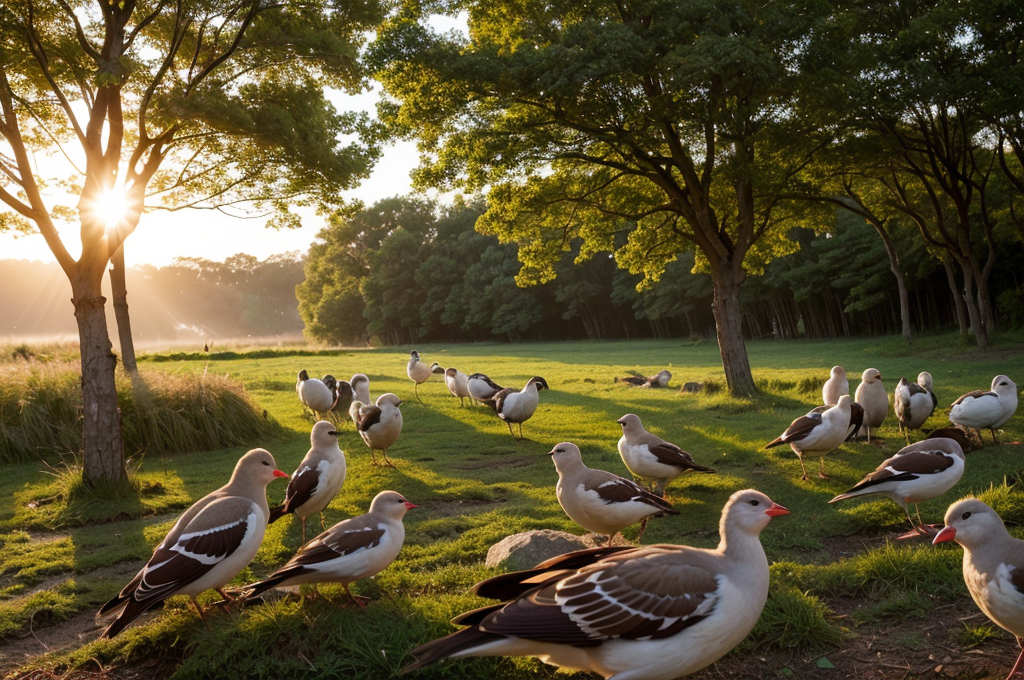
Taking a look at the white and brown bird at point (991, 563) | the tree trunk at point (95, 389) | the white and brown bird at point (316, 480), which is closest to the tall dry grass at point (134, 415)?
the tree trunk at point (95, 389)

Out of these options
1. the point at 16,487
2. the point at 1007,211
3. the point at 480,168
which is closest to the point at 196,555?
the point at 16,487

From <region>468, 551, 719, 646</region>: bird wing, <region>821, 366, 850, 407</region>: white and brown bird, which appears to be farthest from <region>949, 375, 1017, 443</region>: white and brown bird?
<region>468, 551, 719, 646</region>: bird wing

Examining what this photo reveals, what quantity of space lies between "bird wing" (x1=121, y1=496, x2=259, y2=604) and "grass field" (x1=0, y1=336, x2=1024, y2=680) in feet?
1.50

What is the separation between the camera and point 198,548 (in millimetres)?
5535

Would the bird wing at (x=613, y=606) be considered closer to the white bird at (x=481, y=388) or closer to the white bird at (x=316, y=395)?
the white bird at (x=316, y=395)

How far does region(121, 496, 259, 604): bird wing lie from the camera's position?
5191 millimetres

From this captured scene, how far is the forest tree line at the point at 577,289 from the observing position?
41.6 metres

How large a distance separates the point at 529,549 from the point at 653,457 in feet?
11.1

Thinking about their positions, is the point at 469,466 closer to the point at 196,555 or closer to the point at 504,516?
the point at 504,516

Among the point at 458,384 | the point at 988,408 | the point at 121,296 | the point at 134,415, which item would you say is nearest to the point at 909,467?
the point at 988,408

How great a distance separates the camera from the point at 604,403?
20156mm

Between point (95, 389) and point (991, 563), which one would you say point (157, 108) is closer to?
point (95, 389)

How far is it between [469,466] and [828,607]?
25.8ft

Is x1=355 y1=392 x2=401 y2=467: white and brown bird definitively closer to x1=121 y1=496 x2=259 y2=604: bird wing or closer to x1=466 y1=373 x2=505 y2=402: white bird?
x1=121 y1=496 x2=259 y2=604: bird wing
